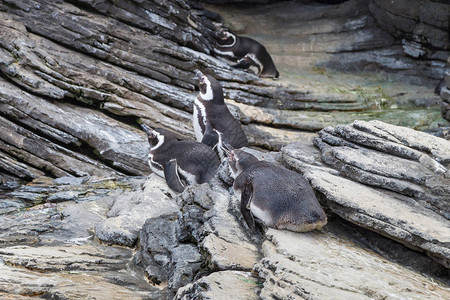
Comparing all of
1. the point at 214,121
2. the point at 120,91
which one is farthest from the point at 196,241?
the point at 120,91

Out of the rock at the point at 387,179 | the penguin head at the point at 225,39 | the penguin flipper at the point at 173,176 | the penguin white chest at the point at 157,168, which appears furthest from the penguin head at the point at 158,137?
the penguin head at the point at 225,39

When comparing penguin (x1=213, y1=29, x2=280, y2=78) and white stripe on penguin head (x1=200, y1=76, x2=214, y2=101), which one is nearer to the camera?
white stripe on penguin head (x1=200, y1=76, x2=214, y2=101)

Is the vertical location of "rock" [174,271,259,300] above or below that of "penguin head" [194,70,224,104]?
above

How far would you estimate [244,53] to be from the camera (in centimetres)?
1369

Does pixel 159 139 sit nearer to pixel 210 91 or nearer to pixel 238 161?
pixel 210 91

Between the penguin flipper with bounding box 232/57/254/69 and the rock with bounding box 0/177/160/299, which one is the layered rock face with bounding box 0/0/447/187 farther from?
the rock with bounding box 0/177/160/299

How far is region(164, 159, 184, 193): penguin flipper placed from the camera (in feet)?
25.2

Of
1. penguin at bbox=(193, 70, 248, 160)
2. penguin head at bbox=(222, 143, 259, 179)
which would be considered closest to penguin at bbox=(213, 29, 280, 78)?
penguin at bbox=(193, 70, 248, 160)

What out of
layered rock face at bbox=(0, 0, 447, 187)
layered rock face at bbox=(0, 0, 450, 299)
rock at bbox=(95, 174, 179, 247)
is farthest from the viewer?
layered rock face at bbox=(0, 0, 447, 187)

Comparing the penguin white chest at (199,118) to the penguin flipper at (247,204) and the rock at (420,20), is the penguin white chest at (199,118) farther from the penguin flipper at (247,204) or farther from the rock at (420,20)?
the rock at (420,20)

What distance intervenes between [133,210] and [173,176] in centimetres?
110

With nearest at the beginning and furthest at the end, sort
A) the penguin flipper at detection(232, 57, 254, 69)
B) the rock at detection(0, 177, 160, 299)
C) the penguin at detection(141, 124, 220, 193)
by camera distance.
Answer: the rock at detection(0, 177, 160, 299), the penguin at detection(141, 124, 220, 193), the penguin flipper at detection(232, 57, 254, 69)

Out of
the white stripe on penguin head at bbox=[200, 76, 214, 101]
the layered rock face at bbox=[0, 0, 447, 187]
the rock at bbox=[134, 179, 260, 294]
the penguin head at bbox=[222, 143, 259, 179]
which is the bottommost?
the layered rock face at bbox=[0, 0, 447, 187]

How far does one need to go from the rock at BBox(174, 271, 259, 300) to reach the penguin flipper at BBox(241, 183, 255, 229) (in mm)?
771
